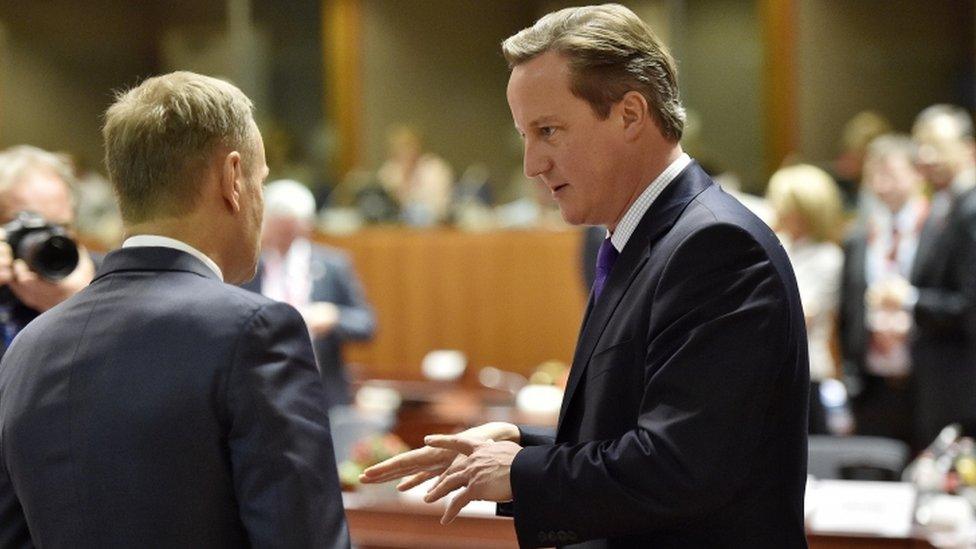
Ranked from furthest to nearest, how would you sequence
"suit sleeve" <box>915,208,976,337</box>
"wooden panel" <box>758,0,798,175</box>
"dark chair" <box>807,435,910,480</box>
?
"wooden panel" <box>758,0,798,175</box>, "suit sleeve" <box>915,208,976,337</box>, "dark chair" <box>807,435,910,480</box>

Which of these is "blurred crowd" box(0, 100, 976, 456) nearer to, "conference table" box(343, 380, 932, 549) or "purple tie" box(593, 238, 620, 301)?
"conference table" box(343, 380, 932, 549)

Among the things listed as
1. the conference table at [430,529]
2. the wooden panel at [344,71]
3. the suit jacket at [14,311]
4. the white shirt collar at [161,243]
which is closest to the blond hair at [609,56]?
the white shirt collar at [161,243]

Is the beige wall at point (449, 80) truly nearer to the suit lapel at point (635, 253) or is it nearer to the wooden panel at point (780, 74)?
the wooden panel at point (780, 74)

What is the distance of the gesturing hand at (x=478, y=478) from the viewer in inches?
70.0

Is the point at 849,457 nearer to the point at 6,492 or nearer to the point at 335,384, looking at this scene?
the point at 335,384

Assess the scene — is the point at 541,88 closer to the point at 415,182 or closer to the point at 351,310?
the point at 351,310

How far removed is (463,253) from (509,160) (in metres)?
2.69

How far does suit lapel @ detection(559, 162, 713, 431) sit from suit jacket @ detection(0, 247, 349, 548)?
384 mm

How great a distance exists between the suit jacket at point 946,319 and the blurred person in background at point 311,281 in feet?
7.81

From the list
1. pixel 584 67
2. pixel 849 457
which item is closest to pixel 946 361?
pixel 849 457

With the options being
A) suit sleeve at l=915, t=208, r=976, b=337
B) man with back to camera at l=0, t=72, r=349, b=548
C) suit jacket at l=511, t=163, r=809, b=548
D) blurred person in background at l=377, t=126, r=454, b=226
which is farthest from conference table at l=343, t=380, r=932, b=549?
blurred person in background at l=377, t=126, r=454, b=226

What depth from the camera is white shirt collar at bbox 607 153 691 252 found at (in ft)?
6.21

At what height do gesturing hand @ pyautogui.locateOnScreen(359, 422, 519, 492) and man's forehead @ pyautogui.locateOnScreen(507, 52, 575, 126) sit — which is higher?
man's forehead @ pyautogui.locateOnScreen(507, 52, 575, 126)

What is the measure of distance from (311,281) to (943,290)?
2.69 metres
